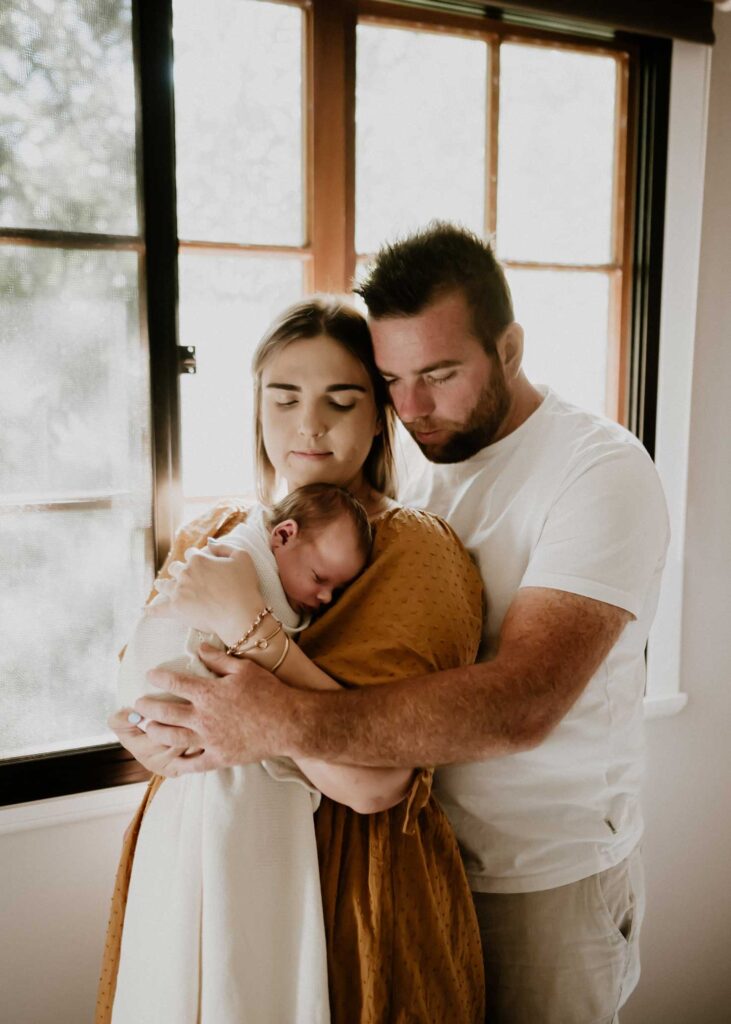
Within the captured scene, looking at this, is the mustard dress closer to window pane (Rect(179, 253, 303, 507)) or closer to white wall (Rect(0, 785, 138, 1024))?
white wall (Rect(0, 785, 138, 1024))

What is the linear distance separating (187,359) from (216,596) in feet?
2.20

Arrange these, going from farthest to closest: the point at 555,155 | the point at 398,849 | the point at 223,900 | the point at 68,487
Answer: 1. the point at 555,155
2. the point at 68,487
3. the point at 398,849
4. the point at 223,900

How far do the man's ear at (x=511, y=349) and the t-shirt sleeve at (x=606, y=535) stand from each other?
257 mm

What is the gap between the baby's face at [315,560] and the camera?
120 centimetres

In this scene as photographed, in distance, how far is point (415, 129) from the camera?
185 centimetres

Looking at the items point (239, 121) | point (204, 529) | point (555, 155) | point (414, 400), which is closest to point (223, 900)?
point (204, 529)

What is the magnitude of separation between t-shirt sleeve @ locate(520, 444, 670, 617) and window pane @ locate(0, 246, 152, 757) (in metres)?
0.81

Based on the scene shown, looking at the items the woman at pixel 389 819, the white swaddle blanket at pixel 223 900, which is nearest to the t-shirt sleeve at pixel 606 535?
the woman at pixel 389 819

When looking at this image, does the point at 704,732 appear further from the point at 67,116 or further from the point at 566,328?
the point at 67,116

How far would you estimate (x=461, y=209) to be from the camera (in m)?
1.91

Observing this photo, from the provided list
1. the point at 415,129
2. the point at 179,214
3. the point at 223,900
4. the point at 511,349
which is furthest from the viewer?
the point at 415,129

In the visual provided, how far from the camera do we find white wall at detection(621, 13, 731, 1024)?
6.75ft

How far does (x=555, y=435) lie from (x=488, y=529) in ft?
0.64

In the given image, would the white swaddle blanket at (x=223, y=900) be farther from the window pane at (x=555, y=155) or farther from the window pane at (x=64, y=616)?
the window pane at (x=555, y=155)
